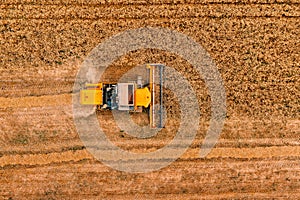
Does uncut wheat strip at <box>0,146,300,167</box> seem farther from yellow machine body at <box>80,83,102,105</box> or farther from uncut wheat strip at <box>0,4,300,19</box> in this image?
uncut wheat strip at <box>0,4,300,19</box>

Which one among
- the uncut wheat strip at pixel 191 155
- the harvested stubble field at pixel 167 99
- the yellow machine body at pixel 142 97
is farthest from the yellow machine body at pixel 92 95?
the uncut wheat strip at pixel 191 155

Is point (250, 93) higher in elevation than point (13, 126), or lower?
A: higher

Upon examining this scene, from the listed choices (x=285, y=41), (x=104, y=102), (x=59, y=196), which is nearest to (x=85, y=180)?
(x=59, y=196)

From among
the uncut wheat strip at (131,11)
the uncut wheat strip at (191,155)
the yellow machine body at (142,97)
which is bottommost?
the uncut wheat strip at (191,155)

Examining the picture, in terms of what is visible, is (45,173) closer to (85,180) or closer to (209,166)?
(85,180)

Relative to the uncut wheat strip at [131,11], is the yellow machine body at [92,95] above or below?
below

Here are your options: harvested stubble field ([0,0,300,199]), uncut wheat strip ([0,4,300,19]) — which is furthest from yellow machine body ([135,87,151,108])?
uncut wheat strip ([0,4,300,19])

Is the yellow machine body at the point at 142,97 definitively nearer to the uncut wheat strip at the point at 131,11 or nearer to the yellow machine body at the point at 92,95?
the yellow machine body at the point at 92,95
